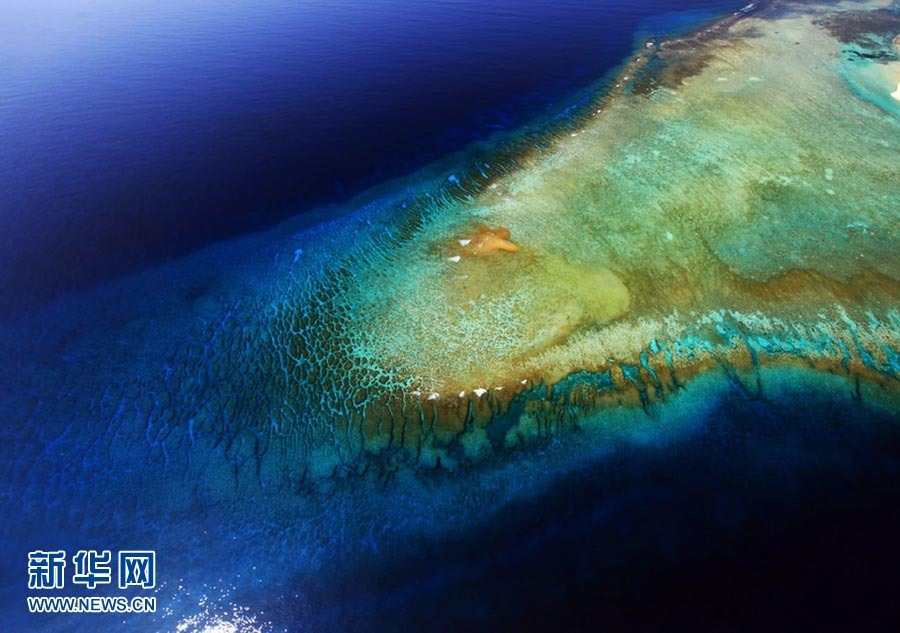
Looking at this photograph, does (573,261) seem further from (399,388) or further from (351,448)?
(351,448)

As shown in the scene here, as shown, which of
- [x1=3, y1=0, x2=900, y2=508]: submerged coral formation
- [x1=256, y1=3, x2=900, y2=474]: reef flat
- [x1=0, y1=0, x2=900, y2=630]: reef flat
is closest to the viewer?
[x1=0, y1=0, x2=900, y2=630]: reef flat

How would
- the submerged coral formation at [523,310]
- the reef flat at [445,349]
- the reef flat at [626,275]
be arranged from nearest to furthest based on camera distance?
1. the reef flat at [445,349]
2. the submerged coral formation at [523,310]
3. the reef flat at [626,275]

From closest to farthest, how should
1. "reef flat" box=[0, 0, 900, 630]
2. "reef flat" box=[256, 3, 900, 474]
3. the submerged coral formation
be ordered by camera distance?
"reef flat" box=[0, 0, 900, 630]
the submerged coral formation
"reef flat" box=[256, 3, 900, 474]

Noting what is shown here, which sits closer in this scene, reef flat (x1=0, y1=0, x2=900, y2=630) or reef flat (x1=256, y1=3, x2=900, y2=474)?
reef flat (x1=0, y1=0, x2=900, y2=630)

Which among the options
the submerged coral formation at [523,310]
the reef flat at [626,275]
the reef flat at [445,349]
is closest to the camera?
the reef flat at [445,349]

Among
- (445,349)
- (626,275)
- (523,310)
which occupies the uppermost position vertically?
(626,275)

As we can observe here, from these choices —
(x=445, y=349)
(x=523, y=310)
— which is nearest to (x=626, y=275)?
(x=523, y=310)

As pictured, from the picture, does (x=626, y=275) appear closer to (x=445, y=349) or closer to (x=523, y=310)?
(x=523, y=310)

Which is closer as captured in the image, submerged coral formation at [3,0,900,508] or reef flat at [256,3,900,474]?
submerged coral formation at [3,0,900,508]
